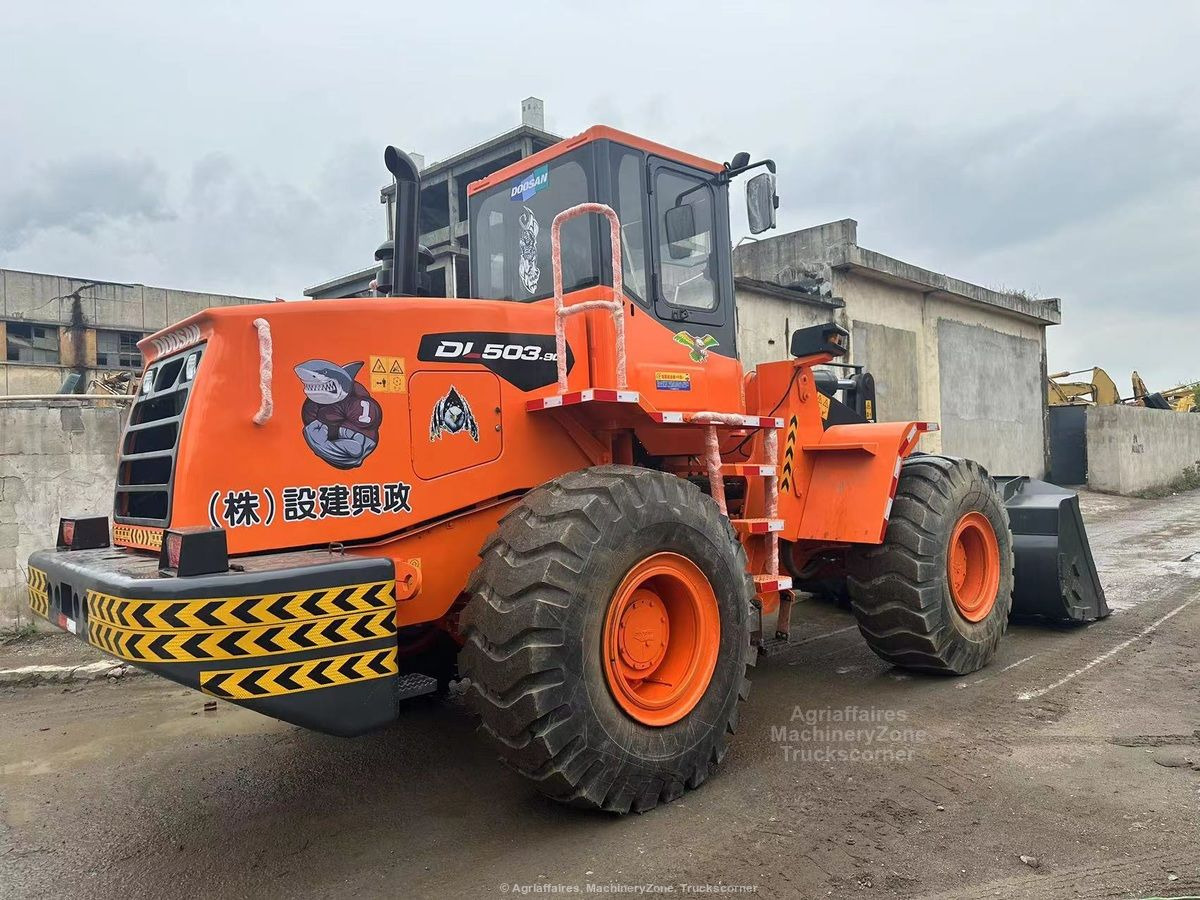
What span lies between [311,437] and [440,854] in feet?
5.77

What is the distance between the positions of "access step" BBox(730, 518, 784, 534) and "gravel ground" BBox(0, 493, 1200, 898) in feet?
3.61

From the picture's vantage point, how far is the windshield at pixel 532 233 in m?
4.65

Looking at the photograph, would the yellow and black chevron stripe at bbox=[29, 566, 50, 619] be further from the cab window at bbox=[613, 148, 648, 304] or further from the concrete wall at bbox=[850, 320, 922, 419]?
the concrete wall at bbox=[850, 320, 922, 419]

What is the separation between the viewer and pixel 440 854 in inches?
140

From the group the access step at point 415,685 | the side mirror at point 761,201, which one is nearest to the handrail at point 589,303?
the side mirror at point 761,201

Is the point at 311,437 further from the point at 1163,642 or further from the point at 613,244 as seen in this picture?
the point at 1163,642

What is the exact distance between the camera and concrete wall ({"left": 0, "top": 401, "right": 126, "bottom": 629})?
775 centimetres

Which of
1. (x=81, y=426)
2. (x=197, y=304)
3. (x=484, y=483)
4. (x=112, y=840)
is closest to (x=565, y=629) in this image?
(x=484, y=483)

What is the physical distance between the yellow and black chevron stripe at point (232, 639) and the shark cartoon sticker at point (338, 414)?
735 mm

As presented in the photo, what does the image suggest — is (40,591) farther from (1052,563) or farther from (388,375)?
(1052,563)

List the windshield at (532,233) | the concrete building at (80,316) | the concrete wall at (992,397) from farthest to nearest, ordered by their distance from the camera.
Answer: the concrete building at (80,316) < the concrete wall at (992,397) < the windshield at (532,233)

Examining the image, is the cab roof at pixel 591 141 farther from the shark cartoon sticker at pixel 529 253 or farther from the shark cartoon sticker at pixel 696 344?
the shark cartoon sticker at pixel 696 344

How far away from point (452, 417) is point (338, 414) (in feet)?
1.70

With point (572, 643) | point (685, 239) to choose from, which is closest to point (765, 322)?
point (685, 239)
